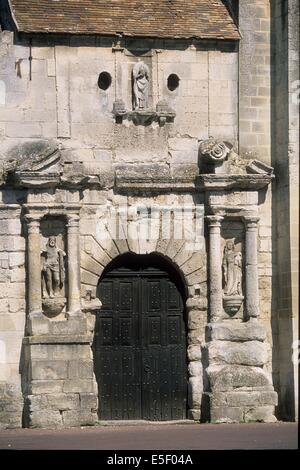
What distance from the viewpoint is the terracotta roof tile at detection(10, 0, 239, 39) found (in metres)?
23.6

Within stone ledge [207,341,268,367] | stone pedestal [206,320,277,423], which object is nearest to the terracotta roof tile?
stone pedestal [206,320,277,423]

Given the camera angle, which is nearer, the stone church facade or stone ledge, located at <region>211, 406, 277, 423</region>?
stone ledge, located at <region>211, 406, 277, 423</region>

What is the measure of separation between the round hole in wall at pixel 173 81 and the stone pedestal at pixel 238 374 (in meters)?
3.83

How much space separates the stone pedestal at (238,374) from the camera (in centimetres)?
2325

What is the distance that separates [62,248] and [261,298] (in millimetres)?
3285

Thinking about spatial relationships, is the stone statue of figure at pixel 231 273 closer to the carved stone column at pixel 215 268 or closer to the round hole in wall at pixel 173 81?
the carved stone column at pixel 215 268

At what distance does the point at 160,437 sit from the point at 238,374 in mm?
3602

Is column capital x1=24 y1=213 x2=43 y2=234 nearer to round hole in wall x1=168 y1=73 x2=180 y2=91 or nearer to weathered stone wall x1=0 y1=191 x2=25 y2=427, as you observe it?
weathered stone wall x1=0 y1=191 x2=25 y2=427

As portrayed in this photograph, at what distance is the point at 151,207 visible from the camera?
23.9m

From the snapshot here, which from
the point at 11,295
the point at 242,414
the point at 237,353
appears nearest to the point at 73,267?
the point at 11,295

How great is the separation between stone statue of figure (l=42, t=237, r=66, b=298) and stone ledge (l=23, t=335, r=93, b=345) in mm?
678

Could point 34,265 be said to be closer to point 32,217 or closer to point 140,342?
point 32,217

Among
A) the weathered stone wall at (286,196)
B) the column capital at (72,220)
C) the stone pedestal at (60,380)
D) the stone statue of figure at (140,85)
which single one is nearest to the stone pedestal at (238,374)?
the weathered stone wall at (286,196)

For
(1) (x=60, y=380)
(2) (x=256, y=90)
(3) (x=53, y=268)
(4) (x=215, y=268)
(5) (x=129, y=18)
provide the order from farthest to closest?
1. (2) (x=256, y=90)
2. (5) (x=129, y=18)
3. (4) (x=215, y=268)
4. (3) (x=53, y=268)
5. (1) (x=60, y=380)
